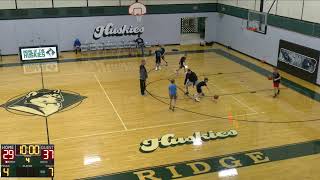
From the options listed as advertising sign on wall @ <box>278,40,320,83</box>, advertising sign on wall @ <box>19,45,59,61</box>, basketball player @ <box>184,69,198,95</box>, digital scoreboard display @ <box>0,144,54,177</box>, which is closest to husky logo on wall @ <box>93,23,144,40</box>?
advertising sign on wall @ <box>19,45,59,61</box>

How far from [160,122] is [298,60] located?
34.6ft

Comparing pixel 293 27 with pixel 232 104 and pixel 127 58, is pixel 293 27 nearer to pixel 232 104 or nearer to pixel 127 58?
pixel 232 104

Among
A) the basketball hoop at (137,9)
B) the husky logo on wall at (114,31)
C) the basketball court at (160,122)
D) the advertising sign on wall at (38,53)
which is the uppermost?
the basketball hoop at (137,9)

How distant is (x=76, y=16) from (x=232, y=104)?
1504 centimetres

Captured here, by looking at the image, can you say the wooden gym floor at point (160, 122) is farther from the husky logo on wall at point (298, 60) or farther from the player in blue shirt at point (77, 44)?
the player in blue shirt at point (77, 44)

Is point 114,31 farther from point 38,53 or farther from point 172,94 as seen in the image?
point 172,94

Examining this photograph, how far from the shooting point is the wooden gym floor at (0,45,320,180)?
453 inches

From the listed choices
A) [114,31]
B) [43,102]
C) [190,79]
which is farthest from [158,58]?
[43,102]

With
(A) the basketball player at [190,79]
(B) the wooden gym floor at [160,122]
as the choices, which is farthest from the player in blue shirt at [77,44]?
(A) the basketball player at [190,79]

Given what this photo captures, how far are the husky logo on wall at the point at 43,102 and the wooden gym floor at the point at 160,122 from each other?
1.46 feet

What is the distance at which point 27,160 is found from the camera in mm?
7742

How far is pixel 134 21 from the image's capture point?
92.8 feet

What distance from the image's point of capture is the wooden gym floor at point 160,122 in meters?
11.5

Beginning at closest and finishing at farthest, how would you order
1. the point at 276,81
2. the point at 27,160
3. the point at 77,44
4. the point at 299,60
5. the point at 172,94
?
1. the point at 27,160
2. the point at 172,94
3. the point at 276,81
4. the point at 299,60
5. the point at 77,44
